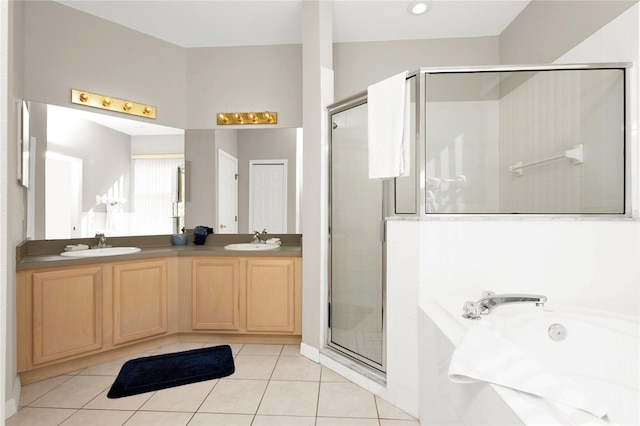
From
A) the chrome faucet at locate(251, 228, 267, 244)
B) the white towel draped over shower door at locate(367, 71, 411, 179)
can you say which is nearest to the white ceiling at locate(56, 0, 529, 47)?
the white towel draped over shower door at locate(367, 71, 411, 179)

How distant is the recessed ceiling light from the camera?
2.44m

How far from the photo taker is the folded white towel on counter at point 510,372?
79 centimetres

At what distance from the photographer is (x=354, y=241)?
230cm

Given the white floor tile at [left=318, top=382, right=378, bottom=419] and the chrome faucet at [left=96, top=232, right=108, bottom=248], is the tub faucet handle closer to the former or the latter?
the white floor tile at [left=318, top=382, right=378, bottom=419]

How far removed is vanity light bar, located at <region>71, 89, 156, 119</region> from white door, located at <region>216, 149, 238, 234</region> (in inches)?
27.9

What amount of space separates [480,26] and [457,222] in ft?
6.83

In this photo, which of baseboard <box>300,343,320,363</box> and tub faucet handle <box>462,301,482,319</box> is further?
baseboard <box>300,343,320,363</box>

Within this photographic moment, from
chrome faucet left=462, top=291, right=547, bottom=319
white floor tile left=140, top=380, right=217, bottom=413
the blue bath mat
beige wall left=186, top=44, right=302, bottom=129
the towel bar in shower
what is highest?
beige wall left=186, top=44, right=302, bottom=129

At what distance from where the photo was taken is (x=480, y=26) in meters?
2.75

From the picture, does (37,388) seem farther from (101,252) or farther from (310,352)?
(310,352)

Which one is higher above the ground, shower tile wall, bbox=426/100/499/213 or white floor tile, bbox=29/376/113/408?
shower tile wall, bbox=426/100/499/213

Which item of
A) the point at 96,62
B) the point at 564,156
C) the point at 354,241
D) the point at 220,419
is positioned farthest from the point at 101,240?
the point at 564,156

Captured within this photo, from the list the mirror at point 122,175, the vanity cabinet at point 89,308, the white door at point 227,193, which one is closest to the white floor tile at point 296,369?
the vanity cabinet at point 89,308

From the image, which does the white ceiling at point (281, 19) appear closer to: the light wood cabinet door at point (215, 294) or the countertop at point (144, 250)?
the countertop at point (144, 250)
